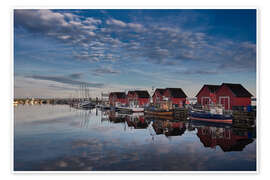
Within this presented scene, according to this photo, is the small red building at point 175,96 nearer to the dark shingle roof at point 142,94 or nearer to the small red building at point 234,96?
the dark shingle roof at point 142,94

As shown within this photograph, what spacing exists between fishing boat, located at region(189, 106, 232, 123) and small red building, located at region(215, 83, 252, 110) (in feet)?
11.9

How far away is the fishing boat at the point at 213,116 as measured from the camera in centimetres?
2198

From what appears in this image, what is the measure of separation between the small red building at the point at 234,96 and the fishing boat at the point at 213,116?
3639 millimetres

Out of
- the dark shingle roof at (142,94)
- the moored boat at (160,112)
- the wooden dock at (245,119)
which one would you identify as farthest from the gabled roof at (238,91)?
the dark shingle roof at (142,94)

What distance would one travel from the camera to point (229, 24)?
10383 millimetres

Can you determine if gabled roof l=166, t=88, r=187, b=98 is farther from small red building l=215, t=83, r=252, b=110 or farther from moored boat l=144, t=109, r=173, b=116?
small red building l=215, t=83, r=252, b=110

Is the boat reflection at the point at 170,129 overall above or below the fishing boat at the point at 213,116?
below

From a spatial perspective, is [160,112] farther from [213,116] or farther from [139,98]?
[139,98]

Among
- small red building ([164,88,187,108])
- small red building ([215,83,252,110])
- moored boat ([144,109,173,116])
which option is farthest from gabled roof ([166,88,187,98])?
small red building ([215,83,252,110])

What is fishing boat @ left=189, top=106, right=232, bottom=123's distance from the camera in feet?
72.1

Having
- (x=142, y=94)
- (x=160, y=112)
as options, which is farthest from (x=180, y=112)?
(x=142, y=94)

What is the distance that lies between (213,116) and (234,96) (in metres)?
6.01

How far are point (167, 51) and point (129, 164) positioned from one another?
9.23 meters
